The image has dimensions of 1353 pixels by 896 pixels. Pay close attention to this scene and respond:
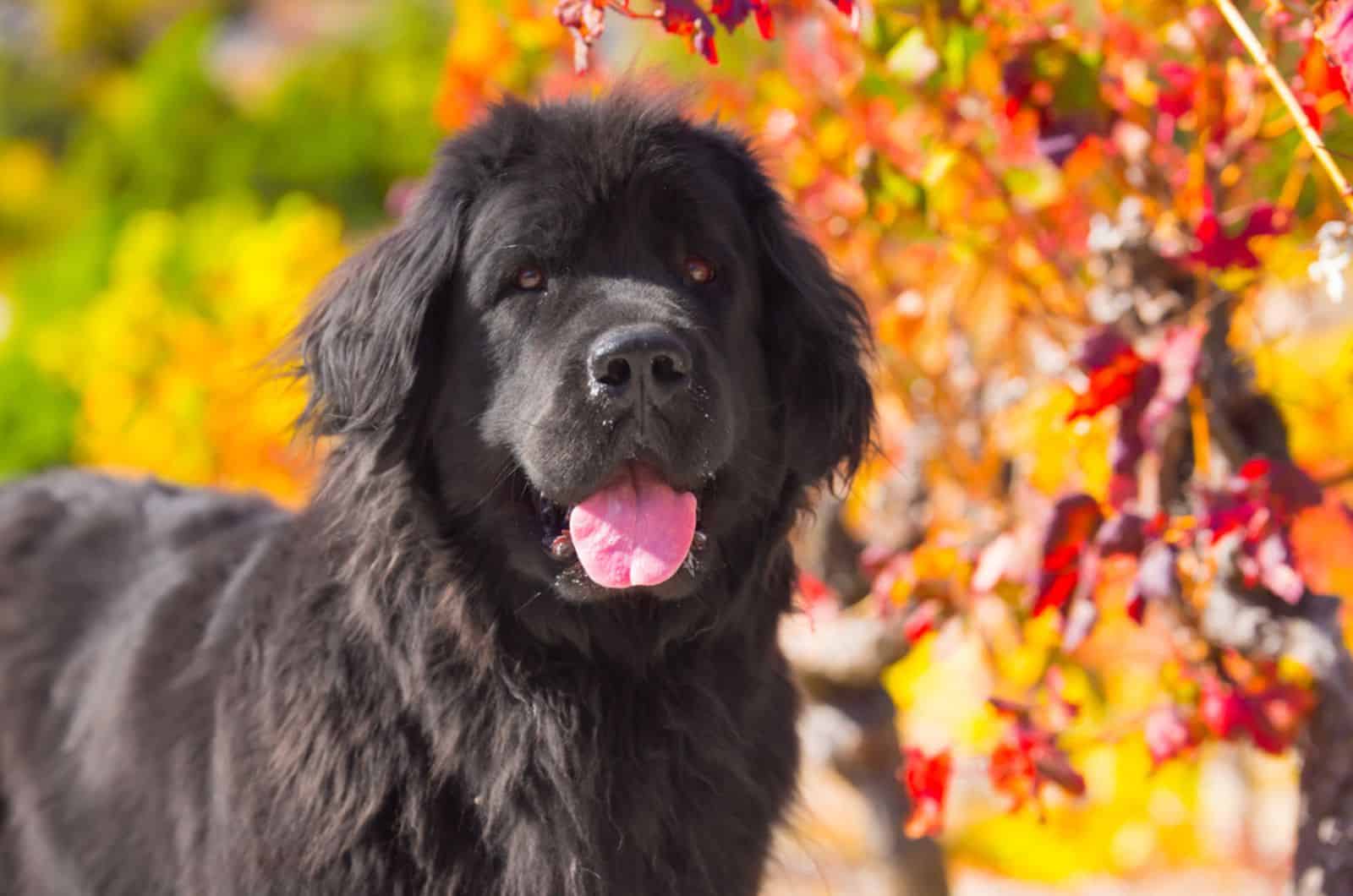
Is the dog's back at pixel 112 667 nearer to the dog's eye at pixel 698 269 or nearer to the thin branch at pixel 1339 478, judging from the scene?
the dog's eye at pixel 698 269

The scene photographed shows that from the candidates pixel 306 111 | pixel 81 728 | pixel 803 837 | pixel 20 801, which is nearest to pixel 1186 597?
pixel 803 837

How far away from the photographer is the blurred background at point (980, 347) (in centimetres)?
276

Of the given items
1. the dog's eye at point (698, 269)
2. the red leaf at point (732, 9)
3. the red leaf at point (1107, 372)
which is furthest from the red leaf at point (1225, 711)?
the red leaf at point (732, 9)

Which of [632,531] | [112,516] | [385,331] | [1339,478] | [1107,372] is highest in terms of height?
[385,331]

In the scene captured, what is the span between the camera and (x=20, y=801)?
9.87 feet

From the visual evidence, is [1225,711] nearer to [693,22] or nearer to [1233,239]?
[1233,239]

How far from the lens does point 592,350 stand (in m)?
2.21

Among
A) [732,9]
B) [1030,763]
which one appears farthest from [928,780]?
[732,9]

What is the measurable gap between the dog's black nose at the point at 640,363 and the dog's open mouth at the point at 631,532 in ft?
0.50

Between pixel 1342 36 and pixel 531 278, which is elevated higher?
pixel 1342 36

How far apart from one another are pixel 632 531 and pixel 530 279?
46 cm

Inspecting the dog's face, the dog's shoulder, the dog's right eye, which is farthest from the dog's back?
the dog's right eye

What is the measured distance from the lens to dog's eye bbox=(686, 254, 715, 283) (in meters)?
2.53

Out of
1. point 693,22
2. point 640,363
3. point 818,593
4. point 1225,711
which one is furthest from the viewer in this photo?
point 818,593
